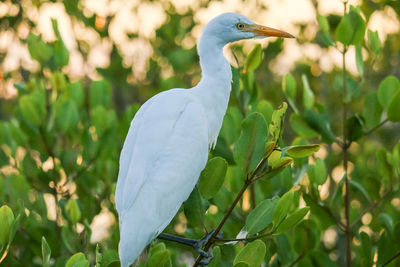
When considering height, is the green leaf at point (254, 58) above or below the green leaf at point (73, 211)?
above

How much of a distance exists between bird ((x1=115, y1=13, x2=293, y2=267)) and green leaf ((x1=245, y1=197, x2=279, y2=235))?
0.89ft

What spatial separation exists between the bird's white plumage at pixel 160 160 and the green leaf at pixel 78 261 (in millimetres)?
123

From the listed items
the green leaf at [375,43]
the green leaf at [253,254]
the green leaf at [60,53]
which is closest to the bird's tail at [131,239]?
the green leaf at [253,254]

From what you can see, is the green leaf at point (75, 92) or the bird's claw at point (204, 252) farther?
the green leaf at point (75, 92)

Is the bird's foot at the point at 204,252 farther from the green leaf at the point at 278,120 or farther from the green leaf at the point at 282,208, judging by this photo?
the green leaf at the point at 278,120

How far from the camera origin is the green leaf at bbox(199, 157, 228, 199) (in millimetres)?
1988

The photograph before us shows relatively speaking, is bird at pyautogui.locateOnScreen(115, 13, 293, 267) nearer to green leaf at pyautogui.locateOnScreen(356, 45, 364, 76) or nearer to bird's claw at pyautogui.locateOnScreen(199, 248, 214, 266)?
bird's claw at pyautogui.locateOnScreen(199, 248, 214, 266)

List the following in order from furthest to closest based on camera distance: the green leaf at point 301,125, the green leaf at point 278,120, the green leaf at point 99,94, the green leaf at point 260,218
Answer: the green leaf at point 99,94 < the green leaf at point 301,125 < the green leaf at point 260,218 < the green leaf at point 278,120

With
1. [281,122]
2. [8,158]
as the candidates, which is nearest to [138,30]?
[8,158]

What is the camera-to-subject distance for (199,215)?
2107mm

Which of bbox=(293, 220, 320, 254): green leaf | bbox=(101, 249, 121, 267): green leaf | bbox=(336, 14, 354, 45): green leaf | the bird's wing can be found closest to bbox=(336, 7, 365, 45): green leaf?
bbox=(336, 14, 354, 45): green leaf

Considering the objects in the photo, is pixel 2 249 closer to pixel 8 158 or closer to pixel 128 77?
pixel 8 158

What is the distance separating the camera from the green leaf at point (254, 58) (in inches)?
97.3

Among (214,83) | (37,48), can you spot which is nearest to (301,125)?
(214,83)
